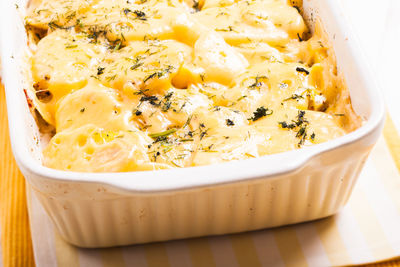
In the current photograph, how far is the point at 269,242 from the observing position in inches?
79.4

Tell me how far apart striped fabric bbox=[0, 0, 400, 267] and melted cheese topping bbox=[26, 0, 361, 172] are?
35 centimetres

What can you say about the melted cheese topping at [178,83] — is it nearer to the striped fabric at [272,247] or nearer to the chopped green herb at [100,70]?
A: the chopped green herb at [100,70]

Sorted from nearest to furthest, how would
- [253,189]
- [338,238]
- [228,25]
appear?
[253,189], [338,238], [228,25]

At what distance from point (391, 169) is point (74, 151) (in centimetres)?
130

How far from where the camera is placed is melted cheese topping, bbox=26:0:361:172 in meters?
1.87

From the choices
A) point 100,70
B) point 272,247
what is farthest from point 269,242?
point 100,70

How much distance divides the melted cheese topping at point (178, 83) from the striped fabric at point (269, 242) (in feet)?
1.15

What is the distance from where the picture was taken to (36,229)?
2090 mm

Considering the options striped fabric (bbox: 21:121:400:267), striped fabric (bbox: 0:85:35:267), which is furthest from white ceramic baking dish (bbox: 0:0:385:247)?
striped fabric (bbox: 0:85:35:267)

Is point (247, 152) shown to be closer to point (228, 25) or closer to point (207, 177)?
point (207, 177)

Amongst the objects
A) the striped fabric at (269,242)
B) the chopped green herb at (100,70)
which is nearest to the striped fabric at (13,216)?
the striped fabric at (269,242)

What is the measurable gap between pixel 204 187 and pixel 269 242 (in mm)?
554

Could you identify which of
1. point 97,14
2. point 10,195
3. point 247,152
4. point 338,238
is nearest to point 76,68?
point 97,14

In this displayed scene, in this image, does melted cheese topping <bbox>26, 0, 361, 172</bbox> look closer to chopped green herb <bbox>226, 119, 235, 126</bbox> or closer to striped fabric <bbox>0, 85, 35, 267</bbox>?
chopped green herb <bbox>226, 119, 235, 126</bbox>
